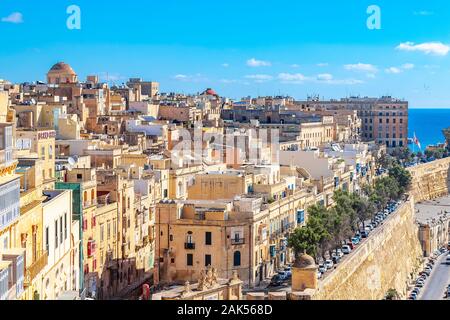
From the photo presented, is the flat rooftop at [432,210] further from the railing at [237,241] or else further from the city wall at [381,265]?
the railing at [237,241]

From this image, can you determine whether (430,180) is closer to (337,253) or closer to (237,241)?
(337,253)

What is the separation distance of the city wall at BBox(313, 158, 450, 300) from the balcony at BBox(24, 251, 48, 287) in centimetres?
758

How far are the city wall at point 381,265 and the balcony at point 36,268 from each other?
7.58 meters

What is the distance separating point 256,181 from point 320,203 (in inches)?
179

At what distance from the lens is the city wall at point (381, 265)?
23141 mm

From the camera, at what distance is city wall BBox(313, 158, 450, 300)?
911 inches

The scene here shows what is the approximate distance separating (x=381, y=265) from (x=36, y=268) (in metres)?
18.4

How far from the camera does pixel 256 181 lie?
2784 cm

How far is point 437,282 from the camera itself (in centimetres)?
3219

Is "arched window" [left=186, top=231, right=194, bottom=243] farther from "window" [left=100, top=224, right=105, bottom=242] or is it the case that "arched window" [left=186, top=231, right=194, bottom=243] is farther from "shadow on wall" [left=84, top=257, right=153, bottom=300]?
"window" [left=100, top=224, right=105, bottom=242]

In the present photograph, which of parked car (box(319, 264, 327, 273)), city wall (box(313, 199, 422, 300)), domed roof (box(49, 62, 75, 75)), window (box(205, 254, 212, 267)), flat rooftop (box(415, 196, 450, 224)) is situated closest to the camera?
window (box(205, 254, 212, 267))

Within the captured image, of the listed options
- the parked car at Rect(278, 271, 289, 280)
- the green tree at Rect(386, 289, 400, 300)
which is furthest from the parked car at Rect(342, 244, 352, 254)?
the parked car at Rect(278, 271, 289, 280)

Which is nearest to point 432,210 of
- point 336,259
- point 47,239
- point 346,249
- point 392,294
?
point 346,249
